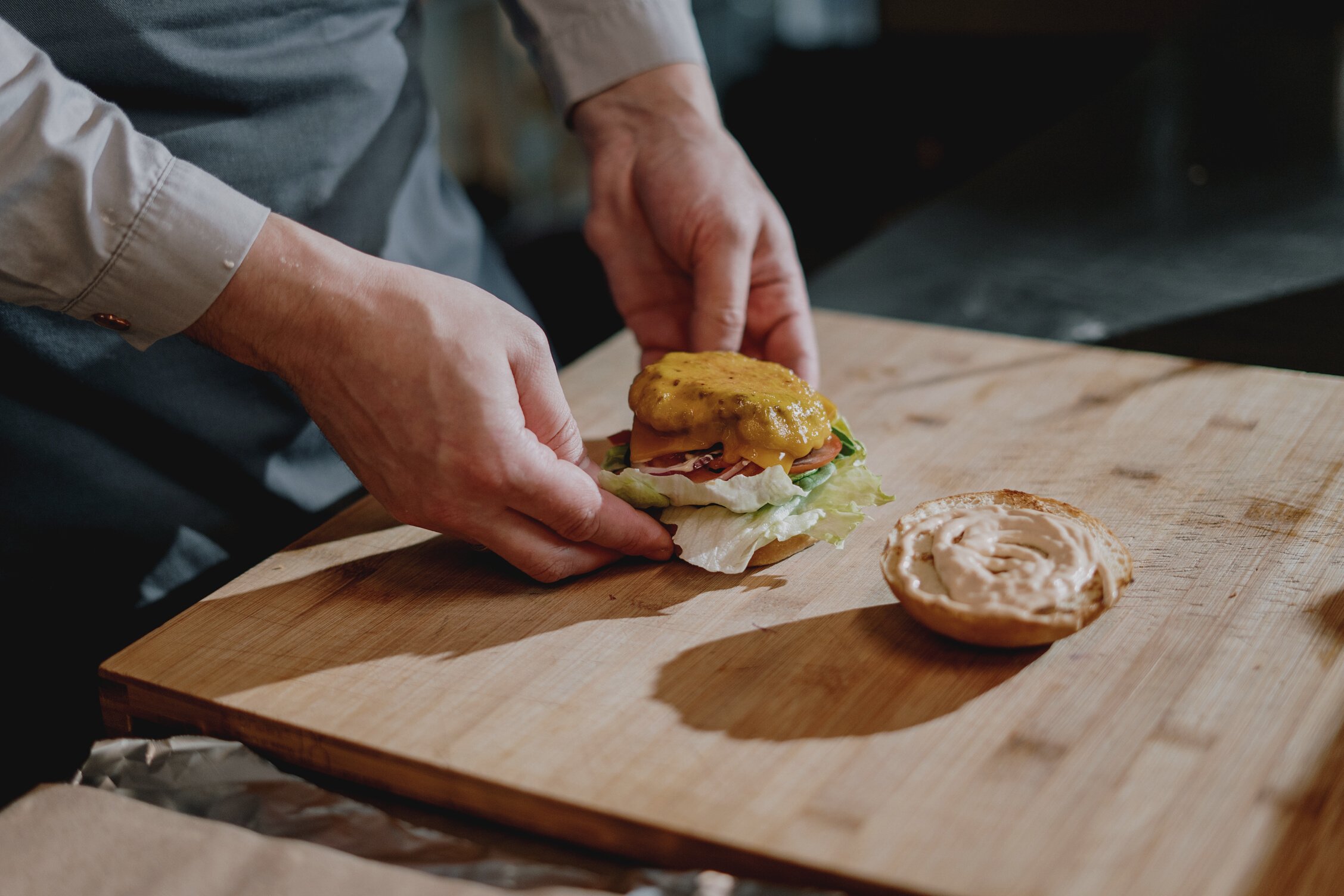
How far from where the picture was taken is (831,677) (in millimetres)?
1318

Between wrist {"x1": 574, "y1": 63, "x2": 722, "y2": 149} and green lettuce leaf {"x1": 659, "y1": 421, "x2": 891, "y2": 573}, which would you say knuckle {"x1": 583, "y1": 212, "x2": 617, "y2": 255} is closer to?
wrist {"x1": 574, "y1": 63, "x2": 722, "y2": 149}

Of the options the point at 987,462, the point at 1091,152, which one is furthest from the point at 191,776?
the point at 1091,152

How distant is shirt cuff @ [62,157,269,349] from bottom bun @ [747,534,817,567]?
0.76 m

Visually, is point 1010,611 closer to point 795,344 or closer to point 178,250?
point 795,344

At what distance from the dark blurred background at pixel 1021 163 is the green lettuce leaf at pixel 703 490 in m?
1.04

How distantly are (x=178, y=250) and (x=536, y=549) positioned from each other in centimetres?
57

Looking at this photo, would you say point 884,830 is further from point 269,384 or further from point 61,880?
point 269,384

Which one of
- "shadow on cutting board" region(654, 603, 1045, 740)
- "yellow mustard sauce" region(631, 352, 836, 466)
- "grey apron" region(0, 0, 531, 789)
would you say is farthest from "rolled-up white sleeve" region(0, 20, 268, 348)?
"shadow on cutting board" region(654, 603, 1045, 740)


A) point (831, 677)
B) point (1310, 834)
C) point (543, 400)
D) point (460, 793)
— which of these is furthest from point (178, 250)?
point (1310, 834)

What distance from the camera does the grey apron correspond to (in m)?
1.67

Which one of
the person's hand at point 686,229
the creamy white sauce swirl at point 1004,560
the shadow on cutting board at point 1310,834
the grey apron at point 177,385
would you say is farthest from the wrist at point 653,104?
the shadow on cutting board at point 1310,834

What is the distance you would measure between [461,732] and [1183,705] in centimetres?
79

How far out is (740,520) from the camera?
1562mm

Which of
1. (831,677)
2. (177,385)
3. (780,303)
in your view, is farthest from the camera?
(780,303)
